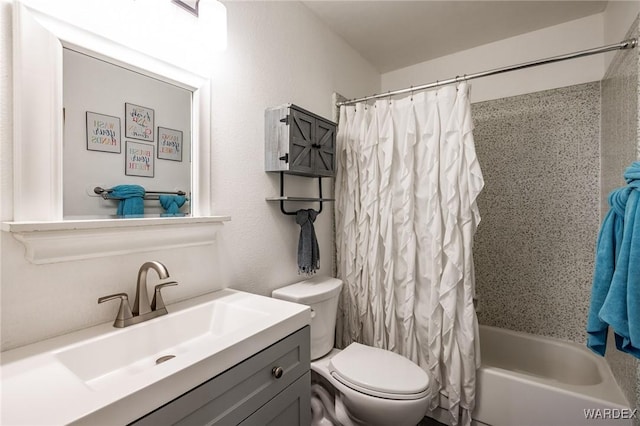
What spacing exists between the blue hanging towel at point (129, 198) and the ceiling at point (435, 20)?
61.9 inches

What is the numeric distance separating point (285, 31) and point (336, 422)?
2.20 meters

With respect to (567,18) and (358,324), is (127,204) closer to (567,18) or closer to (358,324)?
(358,324)

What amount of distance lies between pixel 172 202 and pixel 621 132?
218cm

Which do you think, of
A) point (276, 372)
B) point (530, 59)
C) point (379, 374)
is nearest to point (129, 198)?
point (276, 372)

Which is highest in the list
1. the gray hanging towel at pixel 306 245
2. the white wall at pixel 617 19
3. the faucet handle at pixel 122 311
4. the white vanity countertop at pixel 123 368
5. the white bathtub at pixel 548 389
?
the white wall at pixel 617 19

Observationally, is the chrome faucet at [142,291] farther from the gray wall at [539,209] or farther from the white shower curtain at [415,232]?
the gray wall at [539,209]

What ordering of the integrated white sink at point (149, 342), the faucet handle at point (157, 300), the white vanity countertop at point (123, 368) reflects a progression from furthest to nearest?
the faucet handle at point (157, 300)
the integrated white sink at point (149, 342)
the white vanity countertop at point (123, 368)

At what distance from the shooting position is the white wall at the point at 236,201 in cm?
83

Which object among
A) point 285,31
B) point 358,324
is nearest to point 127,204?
point 285,31

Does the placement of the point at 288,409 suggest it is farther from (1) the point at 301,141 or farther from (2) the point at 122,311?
(1) the point at 301,141

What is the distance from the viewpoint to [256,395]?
92 cm

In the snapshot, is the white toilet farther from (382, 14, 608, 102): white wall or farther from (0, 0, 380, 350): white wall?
(382, 14, 608, 102): white wall

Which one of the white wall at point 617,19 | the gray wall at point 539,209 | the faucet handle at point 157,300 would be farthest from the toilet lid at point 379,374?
the white wall at point 617,19

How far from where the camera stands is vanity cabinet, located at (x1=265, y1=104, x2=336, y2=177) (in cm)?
159
